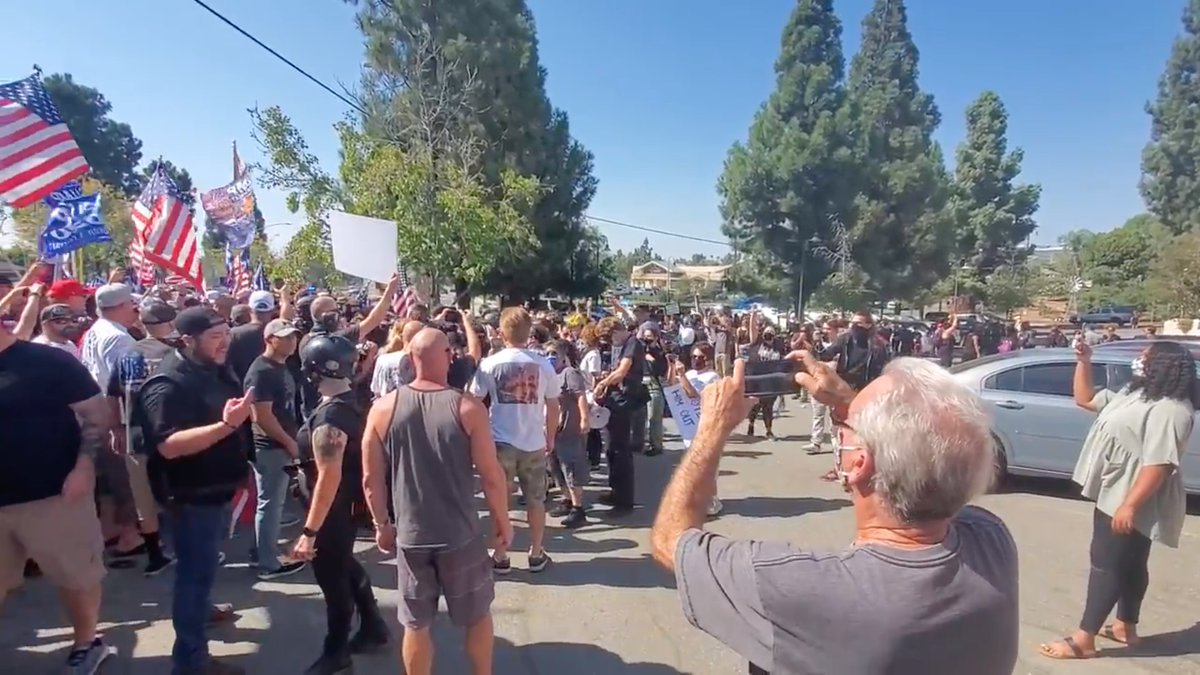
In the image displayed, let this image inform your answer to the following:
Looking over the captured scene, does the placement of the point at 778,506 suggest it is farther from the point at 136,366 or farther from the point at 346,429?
the point at 136,366

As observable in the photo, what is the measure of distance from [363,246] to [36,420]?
4603 mm

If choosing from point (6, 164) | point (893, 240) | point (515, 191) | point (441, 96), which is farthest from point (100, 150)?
point (6, 164)

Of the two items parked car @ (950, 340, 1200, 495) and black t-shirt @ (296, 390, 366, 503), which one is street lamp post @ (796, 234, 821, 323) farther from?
black t-shirt @ (296, 390, 366, 503)

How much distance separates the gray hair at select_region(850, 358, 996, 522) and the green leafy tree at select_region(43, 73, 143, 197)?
8062cm

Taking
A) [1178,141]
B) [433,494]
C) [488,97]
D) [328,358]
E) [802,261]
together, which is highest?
[1178,141]

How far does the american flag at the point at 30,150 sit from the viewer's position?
6461 millimetres

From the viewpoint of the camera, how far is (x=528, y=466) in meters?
Answer: 5.36

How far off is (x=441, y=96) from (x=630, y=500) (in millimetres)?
22148

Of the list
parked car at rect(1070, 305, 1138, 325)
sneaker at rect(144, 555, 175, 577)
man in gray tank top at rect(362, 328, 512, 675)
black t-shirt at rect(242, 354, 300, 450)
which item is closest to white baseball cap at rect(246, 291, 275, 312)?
black t-shirt at rect(242, 354, 300, 450)

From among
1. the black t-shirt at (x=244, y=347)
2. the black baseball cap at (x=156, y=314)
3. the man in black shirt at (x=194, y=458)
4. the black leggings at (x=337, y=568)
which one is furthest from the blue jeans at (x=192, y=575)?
the black t-shirt at (x=244, y=347)

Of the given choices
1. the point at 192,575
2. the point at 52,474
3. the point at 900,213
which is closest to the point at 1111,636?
the point at 192,575

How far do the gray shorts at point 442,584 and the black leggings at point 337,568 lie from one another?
0.58m

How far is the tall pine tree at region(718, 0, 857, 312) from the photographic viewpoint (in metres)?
33.7

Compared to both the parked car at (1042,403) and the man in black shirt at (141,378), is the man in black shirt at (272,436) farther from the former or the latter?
the parked car at (1042,403)
